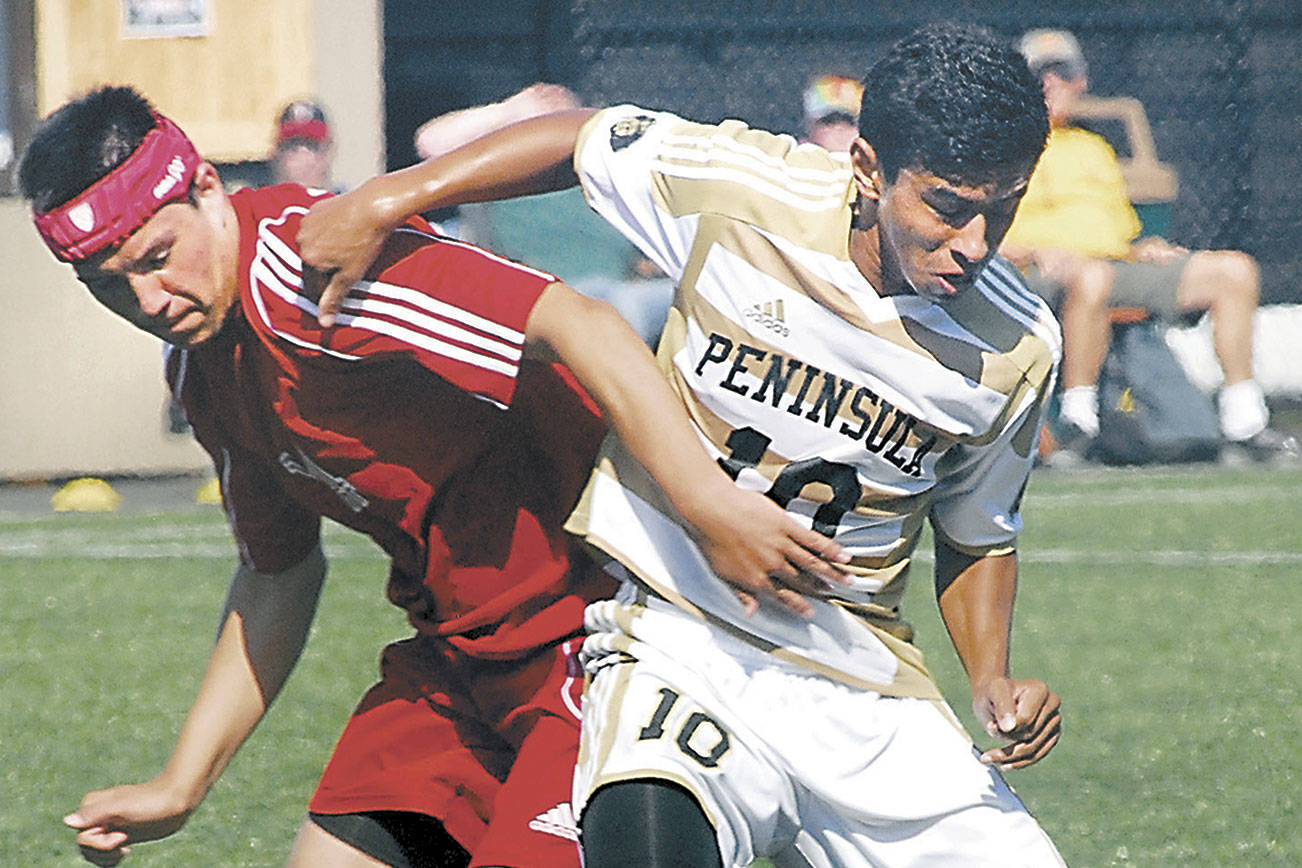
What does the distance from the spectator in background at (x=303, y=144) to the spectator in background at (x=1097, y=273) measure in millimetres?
3203

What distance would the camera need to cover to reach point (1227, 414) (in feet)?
32.3

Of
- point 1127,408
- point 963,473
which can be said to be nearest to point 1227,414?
point 1127,408

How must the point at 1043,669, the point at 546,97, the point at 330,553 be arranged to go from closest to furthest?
1. the point at 1043,669
2. the point at 330,553
3. the point at 546,97

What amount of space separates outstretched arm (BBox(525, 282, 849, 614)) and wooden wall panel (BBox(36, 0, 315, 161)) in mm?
8441

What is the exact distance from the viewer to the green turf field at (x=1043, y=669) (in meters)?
4.27

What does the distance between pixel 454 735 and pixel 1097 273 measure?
23.7 feet

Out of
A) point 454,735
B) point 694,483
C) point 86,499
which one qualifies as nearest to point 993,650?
point 694,483

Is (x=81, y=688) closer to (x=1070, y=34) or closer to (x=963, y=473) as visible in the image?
(x=963, y=473)

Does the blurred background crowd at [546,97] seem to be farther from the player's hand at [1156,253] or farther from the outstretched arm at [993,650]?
the outstretched arm at [993,650]

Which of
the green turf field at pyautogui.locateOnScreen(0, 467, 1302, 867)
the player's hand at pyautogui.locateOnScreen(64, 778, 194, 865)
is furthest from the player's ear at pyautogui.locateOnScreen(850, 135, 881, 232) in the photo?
the green turf field at pyautogui.locateOnScreen(0, 467, 1302, 867)

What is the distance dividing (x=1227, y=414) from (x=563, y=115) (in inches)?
296

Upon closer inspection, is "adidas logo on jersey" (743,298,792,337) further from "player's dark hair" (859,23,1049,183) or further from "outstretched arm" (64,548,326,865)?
"outstretched arm" (64,548,326,865)

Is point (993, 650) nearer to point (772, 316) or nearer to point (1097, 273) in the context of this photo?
point (772, 316)

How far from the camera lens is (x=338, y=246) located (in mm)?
2596
